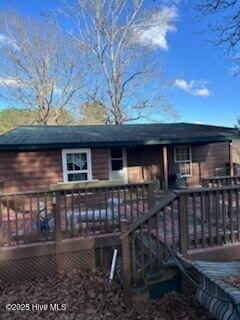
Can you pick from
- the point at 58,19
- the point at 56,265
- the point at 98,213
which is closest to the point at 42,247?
the point at 56,265

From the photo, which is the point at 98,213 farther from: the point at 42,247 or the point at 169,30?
the point at 169,30

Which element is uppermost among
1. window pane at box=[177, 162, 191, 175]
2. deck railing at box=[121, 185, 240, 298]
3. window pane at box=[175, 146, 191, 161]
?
window pane at box=[175, 146, 191, 161]

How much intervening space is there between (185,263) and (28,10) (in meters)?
26.1

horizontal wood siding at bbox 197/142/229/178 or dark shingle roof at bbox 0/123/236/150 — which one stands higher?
dark shingle roof at bbox 0/123/236/150

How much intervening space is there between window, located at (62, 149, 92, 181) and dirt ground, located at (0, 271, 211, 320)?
6527 mm

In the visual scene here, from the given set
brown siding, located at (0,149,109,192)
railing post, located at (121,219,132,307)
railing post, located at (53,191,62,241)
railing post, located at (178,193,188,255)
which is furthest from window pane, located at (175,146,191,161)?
railing post, located at (121,219,132,307)

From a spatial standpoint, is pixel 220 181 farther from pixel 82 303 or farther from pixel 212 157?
pixel 212 157

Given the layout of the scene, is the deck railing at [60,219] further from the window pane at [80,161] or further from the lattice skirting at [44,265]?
the window pane at [80,161]

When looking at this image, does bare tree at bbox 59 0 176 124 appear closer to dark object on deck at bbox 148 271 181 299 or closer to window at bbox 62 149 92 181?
window at bbox 62 149 92 181

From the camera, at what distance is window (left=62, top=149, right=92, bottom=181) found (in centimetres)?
1173

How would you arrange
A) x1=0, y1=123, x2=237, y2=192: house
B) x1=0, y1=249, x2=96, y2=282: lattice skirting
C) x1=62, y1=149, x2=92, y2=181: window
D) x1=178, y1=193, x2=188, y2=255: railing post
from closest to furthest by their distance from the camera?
x1=178, y1=193, x2=188, y2=255: railing post → x1=0, y1=249, x2=96, y2=282: lattice skirting → x1=0, y1=123, x2=237, y2=192: house → x1=62, y1=149, x2=92, y2=181: window

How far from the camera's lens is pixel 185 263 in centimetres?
453

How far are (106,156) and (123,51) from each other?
15.9m

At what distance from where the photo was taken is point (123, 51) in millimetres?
25797
